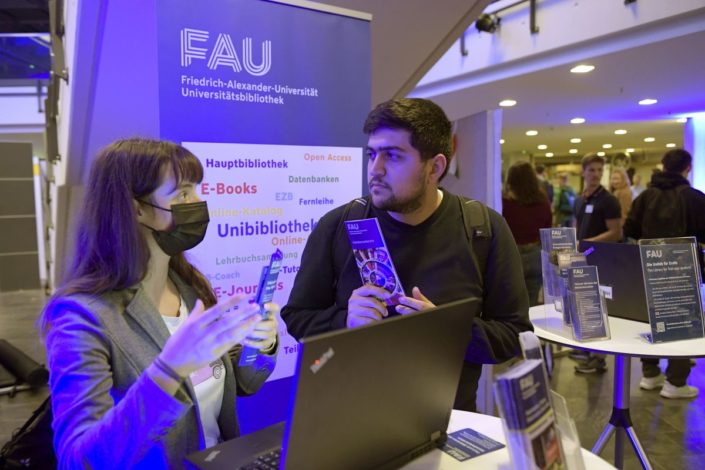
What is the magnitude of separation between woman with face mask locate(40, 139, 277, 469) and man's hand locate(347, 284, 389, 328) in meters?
0.24

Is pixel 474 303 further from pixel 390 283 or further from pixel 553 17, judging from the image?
pixel 553 17

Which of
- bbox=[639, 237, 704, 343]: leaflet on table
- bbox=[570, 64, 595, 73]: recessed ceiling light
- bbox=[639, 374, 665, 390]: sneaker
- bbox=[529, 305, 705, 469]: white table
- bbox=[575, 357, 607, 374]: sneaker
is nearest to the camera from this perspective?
bbox=[529, 305, 705, 469]: white table

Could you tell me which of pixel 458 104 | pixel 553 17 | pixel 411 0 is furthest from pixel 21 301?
pixel 553 17

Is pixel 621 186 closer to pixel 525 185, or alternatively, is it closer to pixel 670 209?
pixel 670 209

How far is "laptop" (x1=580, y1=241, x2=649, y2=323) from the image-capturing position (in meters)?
2.33

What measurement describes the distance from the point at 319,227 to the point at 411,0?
76.5 inches

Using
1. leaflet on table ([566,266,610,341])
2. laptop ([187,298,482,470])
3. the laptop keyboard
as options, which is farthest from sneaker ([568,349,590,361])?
the laptop keyboard

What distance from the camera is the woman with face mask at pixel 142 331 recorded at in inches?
38.9

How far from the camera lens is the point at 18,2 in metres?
5.62

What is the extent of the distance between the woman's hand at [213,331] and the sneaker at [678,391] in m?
3.91

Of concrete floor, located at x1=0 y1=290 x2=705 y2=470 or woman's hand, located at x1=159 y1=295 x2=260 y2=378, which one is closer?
woman's hand, located at x1=159 y1=295 x2=260 y2=378

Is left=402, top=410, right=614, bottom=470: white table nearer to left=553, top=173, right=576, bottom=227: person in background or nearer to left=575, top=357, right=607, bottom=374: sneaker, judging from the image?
left=575, top=357, right=607, bottom=374: sneaker

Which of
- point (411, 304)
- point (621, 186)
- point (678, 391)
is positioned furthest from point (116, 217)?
point (621, 186)

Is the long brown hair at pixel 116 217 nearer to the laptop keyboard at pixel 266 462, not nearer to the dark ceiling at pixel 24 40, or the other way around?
the laptop keyboard at pixel 266 462
